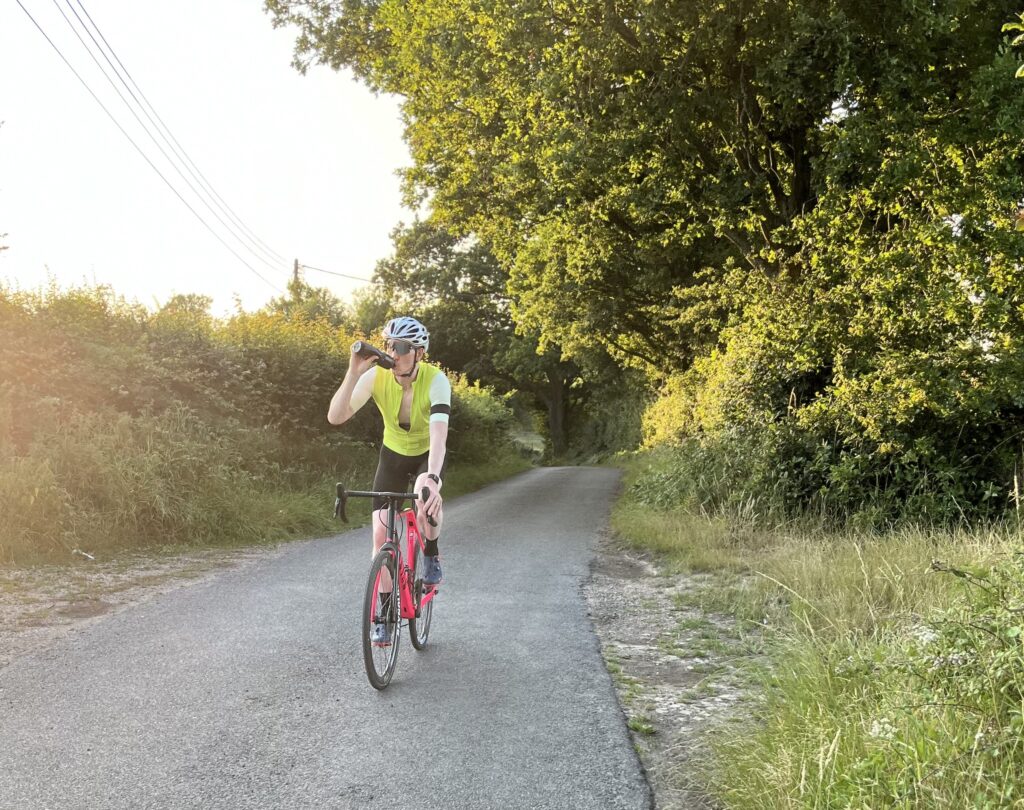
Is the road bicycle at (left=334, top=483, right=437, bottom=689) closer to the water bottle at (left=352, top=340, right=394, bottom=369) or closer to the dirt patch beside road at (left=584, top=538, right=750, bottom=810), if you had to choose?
the water bottle at (left=352, top=340, right=394, bottom=369)

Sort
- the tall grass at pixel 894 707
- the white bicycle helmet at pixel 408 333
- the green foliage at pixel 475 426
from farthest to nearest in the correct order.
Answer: the green foliage at pixel 475 426 → the white bicycle helmet at pixel 408 333 → the tall grass at pixel 894 707

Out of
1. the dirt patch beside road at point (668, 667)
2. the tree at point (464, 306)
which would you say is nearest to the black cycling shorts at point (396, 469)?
the dirt patch beside road at point (668, 667)

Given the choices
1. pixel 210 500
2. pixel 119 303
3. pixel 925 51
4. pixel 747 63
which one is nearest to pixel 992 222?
pixel 925 51

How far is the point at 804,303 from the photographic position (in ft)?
33.3

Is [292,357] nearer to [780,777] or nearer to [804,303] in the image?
[804,303]

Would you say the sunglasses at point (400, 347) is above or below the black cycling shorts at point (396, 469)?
above

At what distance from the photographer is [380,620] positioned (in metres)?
4.30

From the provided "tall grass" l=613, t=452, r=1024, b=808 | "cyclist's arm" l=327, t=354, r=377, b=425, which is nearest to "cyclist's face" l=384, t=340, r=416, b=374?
"cyclist's arm" l=327, t=354, r=377, b=425

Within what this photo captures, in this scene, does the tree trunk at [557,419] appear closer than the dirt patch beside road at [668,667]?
No

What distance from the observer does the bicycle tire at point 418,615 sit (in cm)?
486

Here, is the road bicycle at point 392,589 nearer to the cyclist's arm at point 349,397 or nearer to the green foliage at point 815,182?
the cyclist's arm at point 349,397

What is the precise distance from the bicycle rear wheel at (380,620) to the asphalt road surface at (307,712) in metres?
0.13

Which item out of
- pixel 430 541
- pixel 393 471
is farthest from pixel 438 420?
pixel 430 541

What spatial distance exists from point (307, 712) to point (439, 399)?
1.95m
